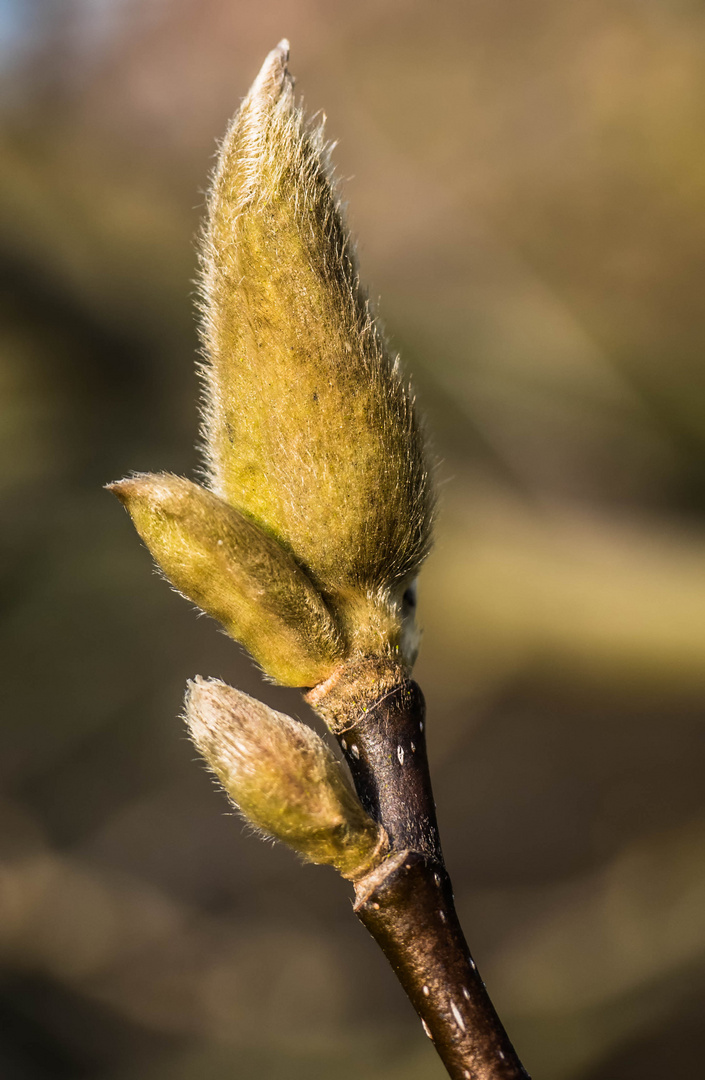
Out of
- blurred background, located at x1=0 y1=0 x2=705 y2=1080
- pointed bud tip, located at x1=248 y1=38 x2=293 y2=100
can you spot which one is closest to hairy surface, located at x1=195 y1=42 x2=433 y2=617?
pointed bud tip, located at x1=248 y1=38 x2=293 y2=100

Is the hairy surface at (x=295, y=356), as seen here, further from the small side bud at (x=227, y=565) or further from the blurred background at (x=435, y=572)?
the blurred background at (x=435, y=572)

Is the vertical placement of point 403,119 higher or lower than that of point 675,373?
higher

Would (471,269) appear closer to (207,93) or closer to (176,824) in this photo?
(207,93)

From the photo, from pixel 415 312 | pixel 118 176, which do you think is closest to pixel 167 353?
pixel 118 176

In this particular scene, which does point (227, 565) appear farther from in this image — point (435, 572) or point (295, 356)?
point (435, 572)

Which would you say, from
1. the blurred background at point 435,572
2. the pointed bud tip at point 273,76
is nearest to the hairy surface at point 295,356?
the pointed bud tip at point 273,76

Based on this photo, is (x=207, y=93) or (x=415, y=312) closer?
(x=415, y=312)
